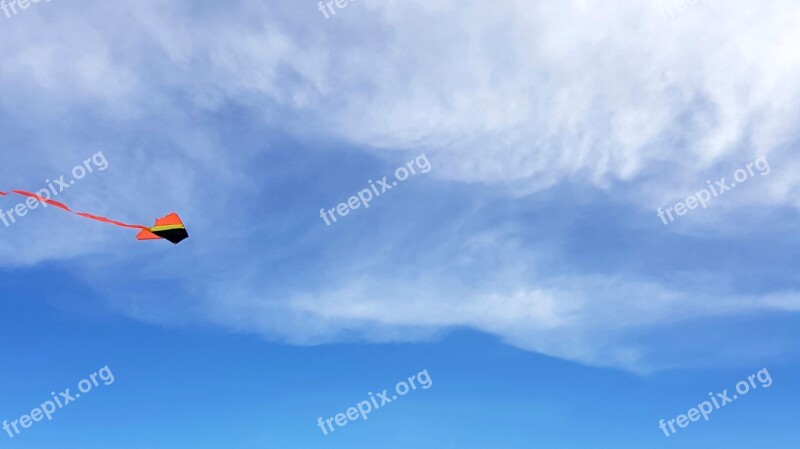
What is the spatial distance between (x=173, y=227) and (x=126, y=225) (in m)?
3.13

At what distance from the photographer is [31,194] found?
4384 centimetres

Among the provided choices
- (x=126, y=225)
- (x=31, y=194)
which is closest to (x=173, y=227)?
(x=126, y=225)

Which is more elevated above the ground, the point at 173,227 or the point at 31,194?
the point at 31,194

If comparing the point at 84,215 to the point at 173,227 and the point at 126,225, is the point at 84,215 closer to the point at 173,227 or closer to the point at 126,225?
the point at 126,225

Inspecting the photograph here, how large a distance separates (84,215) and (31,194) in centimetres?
348

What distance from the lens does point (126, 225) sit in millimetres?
45406

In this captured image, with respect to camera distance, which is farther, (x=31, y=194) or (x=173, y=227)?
(x=173, y=227)

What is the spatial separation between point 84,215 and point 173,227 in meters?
5.80

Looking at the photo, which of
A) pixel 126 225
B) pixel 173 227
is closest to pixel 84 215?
pixel 126 225

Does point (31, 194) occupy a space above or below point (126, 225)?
above

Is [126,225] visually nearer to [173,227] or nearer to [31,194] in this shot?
[173,227]

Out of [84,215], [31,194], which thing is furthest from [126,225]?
[31,194]

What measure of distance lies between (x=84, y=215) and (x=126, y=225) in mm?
2791

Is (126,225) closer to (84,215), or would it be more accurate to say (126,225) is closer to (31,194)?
(84,215)
